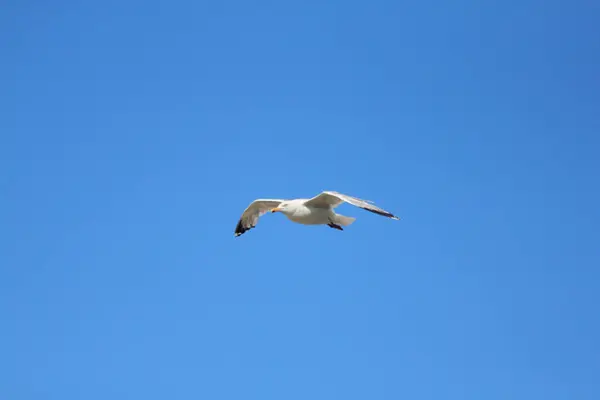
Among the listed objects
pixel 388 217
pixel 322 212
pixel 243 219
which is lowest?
pixel 388 217

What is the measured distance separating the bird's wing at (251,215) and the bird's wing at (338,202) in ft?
8.40

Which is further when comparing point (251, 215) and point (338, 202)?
point (251, 215)

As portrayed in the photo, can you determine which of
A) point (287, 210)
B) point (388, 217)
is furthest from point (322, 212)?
point (388, 217)

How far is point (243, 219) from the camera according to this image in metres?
18.3

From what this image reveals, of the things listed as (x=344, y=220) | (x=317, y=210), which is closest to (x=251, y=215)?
(x=317, y=210)

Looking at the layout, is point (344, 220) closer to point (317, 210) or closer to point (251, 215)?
point (317, 210)

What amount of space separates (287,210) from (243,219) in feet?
8.97

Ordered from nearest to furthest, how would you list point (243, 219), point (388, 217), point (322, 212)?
1. point (388, 217)
2. point (322, 212)
3. point (243, 219)

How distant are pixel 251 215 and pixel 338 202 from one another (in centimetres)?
347

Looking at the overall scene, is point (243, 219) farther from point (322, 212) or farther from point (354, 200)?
point (354, 200)

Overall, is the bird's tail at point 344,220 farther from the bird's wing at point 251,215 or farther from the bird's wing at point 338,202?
the bird's wing at point 251,215

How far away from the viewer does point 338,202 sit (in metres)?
15.4

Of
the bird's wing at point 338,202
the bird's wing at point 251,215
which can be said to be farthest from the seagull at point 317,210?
the bird's wing at point 251,215

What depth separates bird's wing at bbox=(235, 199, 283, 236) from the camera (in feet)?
58.9
